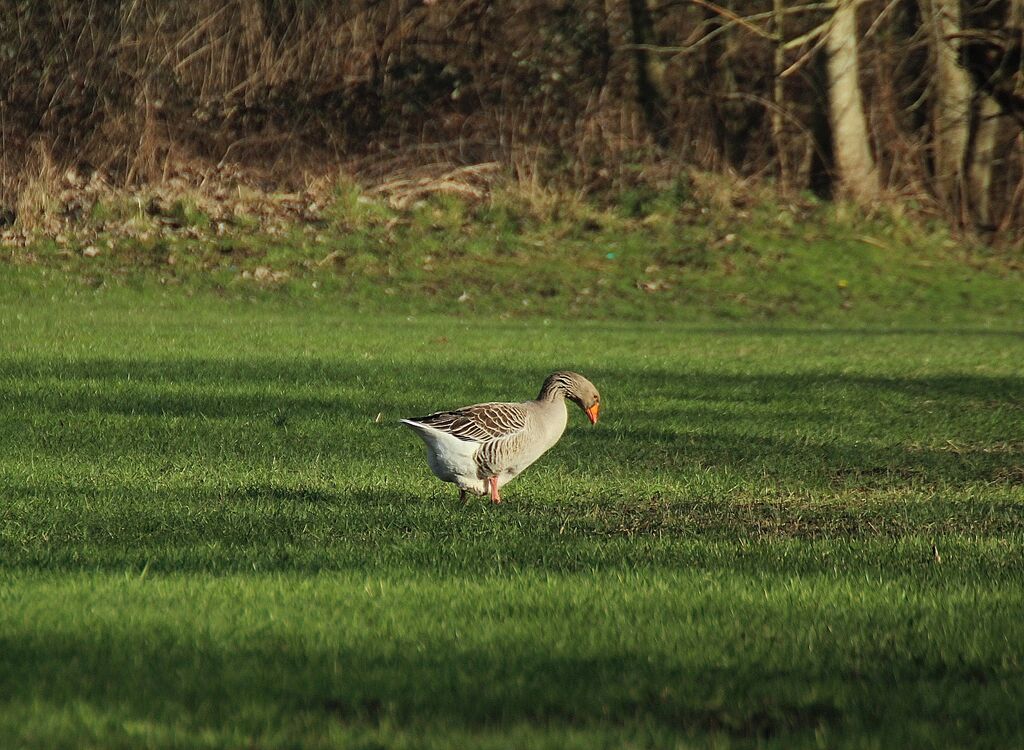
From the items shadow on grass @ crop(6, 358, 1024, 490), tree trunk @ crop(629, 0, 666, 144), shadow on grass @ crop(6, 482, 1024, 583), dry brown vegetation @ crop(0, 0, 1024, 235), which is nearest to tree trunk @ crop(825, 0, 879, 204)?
dry brown vegetation @ crop(0, 0, 1024, 235)

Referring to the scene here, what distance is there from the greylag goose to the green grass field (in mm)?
244

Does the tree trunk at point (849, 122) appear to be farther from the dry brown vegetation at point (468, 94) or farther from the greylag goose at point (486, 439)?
the greylag goose at point (486, 439)

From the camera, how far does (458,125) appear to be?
3209 cm

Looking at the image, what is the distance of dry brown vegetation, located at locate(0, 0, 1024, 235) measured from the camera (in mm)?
30703

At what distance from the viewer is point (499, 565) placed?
21.5 ft

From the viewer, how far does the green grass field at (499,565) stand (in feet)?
14.2

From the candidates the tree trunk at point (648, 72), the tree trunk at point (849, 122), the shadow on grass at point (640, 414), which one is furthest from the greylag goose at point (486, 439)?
the tree trunk at point (648, 72)

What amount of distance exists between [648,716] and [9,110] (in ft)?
98.5

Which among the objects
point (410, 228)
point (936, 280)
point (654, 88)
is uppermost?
point (654, 88)

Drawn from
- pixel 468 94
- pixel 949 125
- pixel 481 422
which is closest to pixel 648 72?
pixel 468 94

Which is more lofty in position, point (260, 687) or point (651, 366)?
point (260, 687)

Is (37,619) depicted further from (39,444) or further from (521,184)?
(521,184)

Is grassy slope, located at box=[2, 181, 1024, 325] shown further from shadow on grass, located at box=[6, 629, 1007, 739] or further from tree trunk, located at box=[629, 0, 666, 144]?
shadow on grass, located at box=[6, 629, 1007, 739]

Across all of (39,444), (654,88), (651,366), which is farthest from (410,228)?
(39,444)
